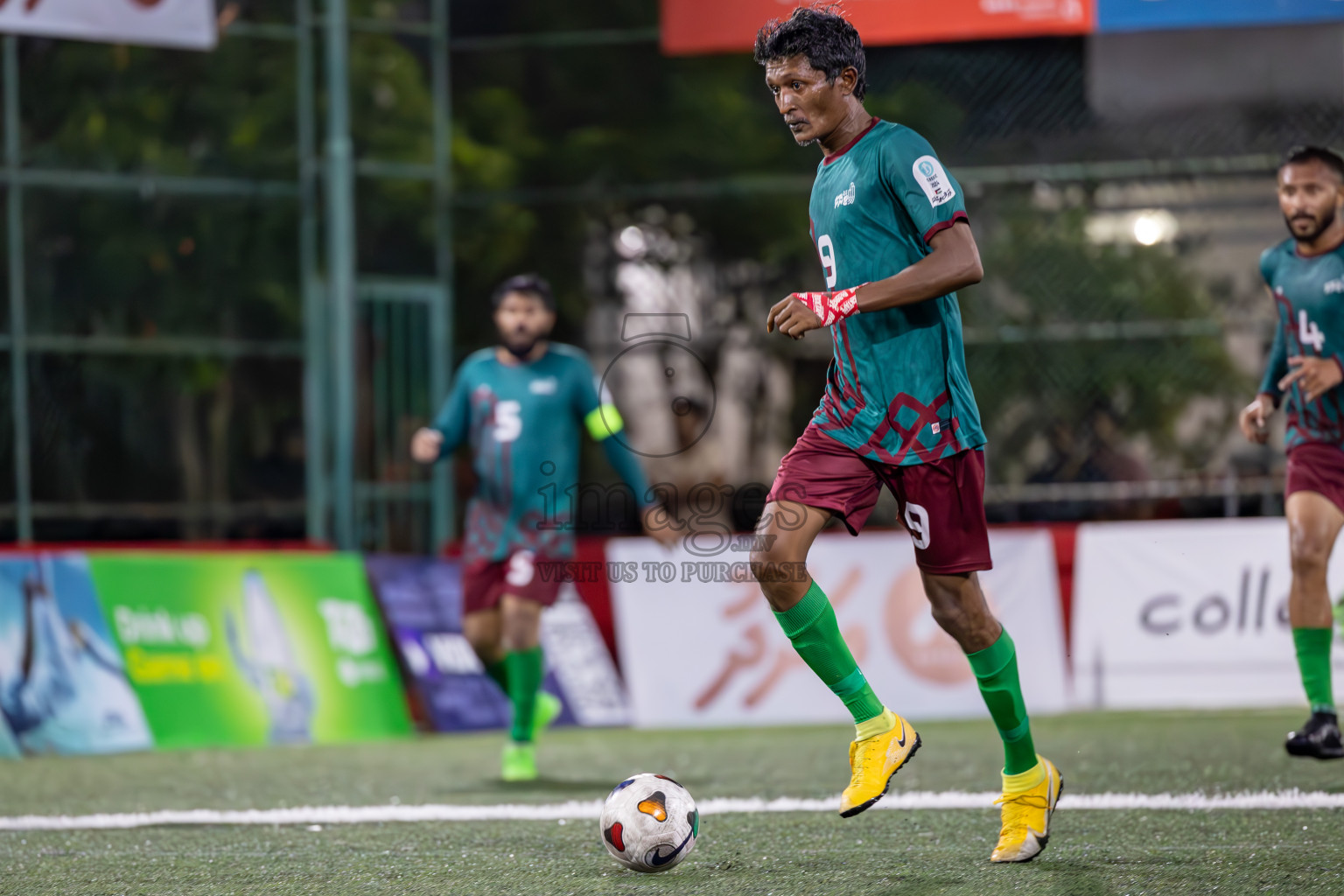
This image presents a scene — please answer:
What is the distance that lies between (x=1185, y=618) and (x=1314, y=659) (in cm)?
374

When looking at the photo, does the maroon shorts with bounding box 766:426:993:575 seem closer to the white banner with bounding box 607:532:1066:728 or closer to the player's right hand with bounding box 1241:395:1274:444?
the player's right hand with bounding box 1241:395:1274:444

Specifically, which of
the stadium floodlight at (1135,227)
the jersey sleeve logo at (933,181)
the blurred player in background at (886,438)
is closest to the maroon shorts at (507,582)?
the blurred player in background at (886,438)

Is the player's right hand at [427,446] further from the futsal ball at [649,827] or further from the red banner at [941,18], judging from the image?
the red banner at [941,18]

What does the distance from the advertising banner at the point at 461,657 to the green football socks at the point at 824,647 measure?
592 centimetres

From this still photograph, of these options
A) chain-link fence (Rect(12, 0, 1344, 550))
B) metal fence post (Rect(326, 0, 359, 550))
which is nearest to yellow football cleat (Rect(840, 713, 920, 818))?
chain-link fence (Rect(12, 0, 1344, 550))

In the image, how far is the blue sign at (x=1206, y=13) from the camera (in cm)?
1200

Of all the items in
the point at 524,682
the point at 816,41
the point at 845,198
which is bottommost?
the point at 524,682

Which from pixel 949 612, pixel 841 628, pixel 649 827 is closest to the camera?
pixel 649 827

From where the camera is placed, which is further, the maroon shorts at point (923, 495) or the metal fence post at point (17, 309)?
the metal fence post at point (17, 309)

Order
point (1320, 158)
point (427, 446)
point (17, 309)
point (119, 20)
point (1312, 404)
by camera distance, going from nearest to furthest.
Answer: point (1320, 158), point (1312, 404), point (427, 446), point (17, 309), point (119, 20)

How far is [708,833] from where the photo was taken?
18.1ft

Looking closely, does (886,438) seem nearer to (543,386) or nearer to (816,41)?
(816,41)

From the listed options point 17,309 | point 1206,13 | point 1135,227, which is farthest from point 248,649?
point 1206,13

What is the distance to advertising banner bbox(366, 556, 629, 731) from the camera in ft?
34.9
